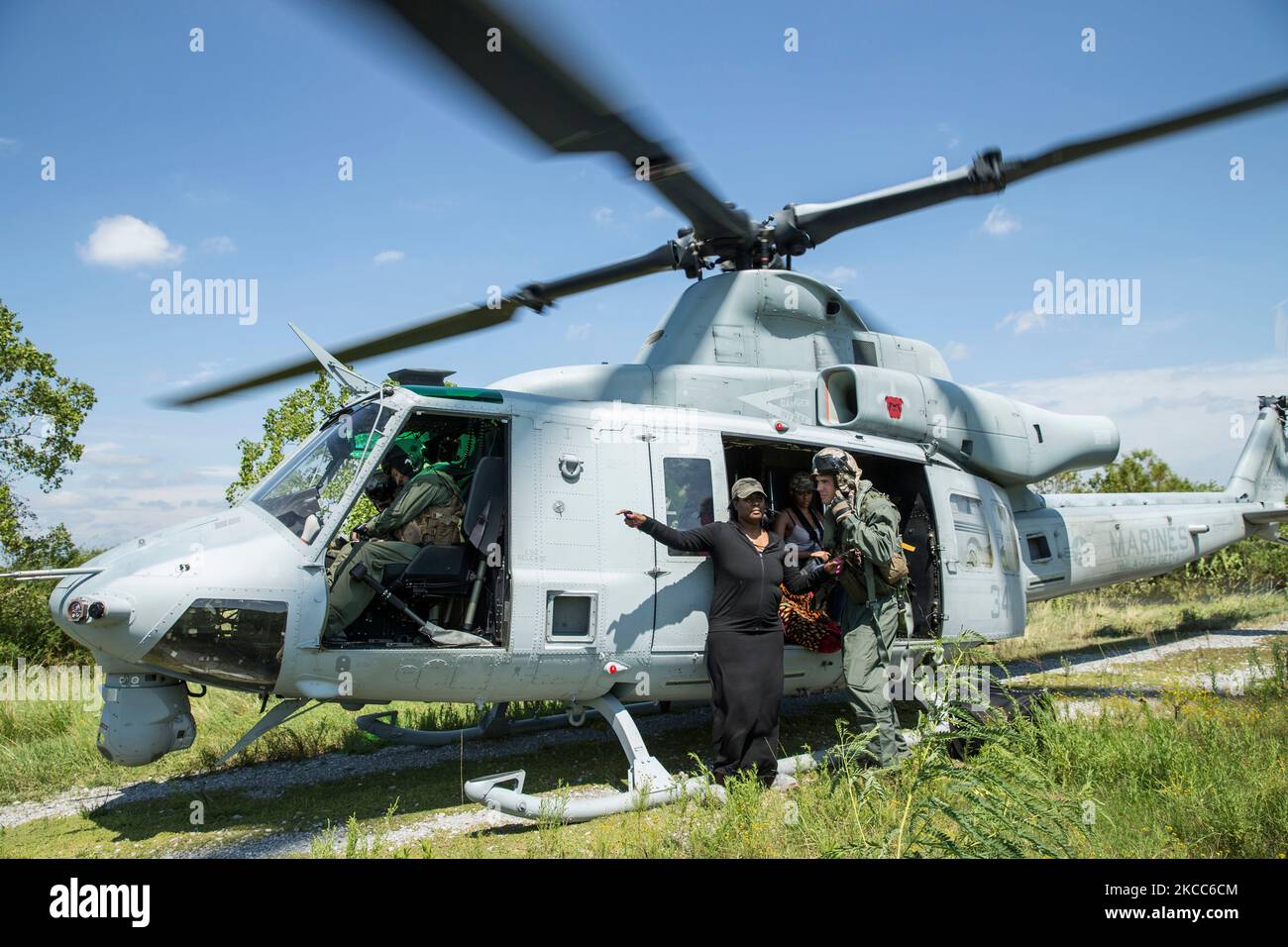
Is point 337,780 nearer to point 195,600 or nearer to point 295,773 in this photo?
point 295,773

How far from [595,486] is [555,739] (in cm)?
277

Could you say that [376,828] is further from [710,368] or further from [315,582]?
[710,368]

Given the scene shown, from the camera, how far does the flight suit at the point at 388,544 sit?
5.09 meters

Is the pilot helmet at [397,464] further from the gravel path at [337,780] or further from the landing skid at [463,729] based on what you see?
the gravel path at [337,780]

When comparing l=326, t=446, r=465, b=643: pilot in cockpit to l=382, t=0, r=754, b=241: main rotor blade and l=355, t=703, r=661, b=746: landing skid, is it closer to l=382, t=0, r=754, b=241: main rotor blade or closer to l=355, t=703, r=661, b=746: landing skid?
l=355, t=703, r=661, b=746: landing skid

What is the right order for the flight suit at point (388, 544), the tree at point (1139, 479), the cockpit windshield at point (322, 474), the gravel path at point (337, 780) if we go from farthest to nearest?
the tree at point (1139, 479) < the flight suit at point (388, 544) < the cockpit windshield at point (322, 474) < the gravel path at point (337, 780)

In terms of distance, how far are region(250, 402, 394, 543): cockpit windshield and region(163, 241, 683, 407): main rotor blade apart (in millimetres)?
1289


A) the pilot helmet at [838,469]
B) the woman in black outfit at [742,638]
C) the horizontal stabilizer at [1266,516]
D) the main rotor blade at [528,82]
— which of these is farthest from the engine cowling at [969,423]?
the horizontal stabilizer at [1266,516]

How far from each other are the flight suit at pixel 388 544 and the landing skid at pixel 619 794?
4.12ft

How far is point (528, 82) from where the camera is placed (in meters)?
3.51
